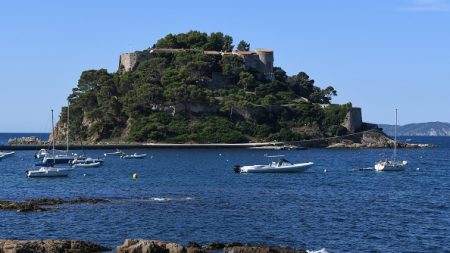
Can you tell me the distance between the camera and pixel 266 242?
31219 millimetres

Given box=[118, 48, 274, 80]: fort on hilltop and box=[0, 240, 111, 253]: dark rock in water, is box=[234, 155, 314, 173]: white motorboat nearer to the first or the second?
box=[0, 240, 111, 253]: dark rock in water

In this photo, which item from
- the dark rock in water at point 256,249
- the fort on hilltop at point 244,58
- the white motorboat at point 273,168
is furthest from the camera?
the fort on hilltop at point 244,58

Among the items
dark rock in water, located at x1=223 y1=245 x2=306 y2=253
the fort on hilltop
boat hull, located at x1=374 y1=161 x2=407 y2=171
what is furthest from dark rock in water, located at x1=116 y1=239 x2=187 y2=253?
the fort on hilltop

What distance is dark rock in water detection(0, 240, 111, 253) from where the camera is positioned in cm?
2594

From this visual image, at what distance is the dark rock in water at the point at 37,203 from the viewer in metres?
39.8

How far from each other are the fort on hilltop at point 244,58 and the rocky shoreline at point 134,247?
11582 cm

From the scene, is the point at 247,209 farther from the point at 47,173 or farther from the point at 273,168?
the point at 273,168

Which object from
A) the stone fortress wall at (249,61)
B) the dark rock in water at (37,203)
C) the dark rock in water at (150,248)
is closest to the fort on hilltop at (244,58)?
the stone fortress wall at (249,61)

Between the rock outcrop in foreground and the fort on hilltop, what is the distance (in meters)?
116

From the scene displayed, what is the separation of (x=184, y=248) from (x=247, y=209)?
50.5 ft

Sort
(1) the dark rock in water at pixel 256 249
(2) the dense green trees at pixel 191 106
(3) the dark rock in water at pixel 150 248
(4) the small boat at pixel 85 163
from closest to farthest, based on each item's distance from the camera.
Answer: (3) the dark rock in water at pixel 150 248
(1) the dark rock in water at pixel 256 249
(4) the small boat at pixel 85 163
(2) the dense green trees at pixel 191 106

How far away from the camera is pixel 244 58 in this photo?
145000 millimetres

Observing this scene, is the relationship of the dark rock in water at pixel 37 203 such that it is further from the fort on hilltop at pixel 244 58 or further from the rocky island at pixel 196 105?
the fort on hilltop at pixel 244 58

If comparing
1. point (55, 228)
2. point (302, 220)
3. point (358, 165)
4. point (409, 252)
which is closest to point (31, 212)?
point (55, 228)
